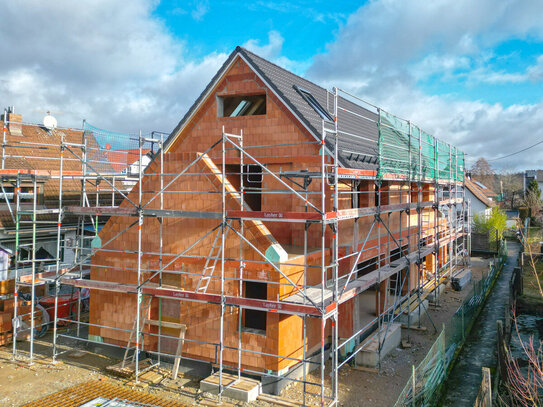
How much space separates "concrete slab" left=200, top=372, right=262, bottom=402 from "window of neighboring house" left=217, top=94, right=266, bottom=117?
25.2 feet

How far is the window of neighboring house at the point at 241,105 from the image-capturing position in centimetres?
1384

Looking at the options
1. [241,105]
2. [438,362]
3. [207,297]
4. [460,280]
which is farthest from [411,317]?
[241,105]

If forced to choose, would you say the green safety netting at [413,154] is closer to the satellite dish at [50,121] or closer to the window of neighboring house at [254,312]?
the window of neighboring house at [254,312]

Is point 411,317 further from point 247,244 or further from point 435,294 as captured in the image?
point 247,244

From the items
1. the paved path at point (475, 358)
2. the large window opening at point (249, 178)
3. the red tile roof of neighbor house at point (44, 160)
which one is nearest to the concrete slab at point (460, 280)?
the paved path at point (475, 358)

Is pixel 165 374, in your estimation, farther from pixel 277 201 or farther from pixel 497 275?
pixel 497 275

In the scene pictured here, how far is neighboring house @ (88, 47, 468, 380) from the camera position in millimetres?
10531

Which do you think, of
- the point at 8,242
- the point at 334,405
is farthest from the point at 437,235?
the point at 8,242

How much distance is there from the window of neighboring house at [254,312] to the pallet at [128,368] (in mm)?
2735

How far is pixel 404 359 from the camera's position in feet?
40.2

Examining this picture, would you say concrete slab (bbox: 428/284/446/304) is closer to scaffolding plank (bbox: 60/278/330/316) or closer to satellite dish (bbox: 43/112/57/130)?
scaffolding plank (bbox: 60/278/330/316)

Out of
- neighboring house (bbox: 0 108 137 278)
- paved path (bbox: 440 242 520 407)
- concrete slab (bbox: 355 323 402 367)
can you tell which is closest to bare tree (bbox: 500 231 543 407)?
paved path (bbox: 440 242 520 407)

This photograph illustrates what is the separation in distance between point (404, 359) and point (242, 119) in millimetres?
8307

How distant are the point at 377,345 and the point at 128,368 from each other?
6485 millimetres
